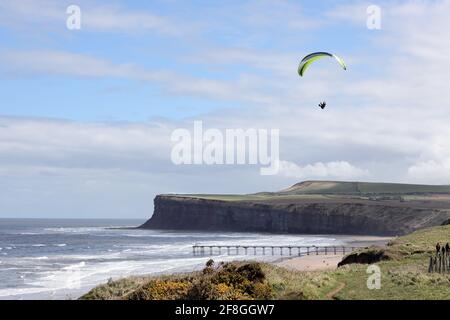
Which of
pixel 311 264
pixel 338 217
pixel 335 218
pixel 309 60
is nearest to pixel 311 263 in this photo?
pixel 311 264

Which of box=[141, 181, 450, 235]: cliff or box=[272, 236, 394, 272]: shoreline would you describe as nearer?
box=[272, 236, 394, 272]: shoreline

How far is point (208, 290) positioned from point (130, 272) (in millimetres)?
33555

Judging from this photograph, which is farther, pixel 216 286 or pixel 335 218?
pixel 335 218

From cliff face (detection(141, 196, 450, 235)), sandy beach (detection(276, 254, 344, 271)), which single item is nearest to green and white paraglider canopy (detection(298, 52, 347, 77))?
sandy beach (detection(276, 254, 344, 271))

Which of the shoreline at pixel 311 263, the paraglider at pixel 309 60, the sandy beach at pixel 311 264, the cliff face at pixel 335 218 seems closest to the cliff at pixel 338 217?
the cliff face at pixel 335 218

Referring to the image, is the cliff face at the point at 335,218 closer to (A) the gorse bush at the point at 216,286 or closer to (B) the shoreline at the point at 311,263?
(B) the shoreline at the point at 311,263

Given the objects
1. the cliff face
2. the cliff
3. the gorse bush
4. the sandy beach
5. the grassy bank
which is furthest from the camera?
the cliff

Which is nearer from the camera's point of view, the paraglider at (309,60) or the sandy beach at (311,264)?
the paraglider at (309,60)

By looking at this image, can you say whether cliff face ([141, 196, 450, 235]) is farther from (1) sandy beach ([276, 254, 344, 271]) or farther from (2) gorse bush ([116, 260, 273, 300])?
(2) gorse bush ([116, 260, 273, 300])

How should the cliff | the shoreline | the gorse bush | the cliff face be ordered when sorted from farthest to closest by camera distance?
the cliff < the cliff face < the shoreline < the gorse bush

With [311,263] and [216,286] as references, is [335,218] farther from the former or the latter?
[216,286]
